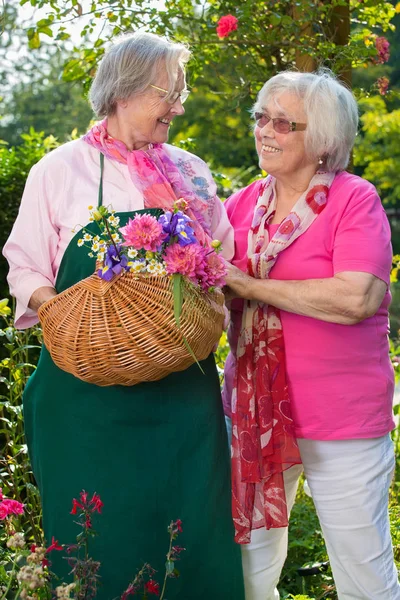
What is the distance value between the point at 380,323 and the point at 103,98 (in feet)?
3.71

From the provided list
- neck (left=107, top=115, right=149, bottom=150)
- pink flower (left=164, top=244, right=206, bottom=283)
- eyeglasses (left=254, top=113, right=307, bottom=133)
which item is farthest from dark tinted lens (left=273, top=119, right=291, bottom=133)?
pink flower (left=164, top=244, right=206, bottom=283)

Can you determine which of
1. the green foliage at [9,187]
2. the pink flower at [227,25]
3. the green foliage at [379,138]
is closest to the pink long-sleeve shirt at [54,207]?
the green foliage at [9,187]

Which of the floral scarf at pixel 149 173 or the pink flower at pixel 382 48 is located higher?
the pink flower at pixel 382 48

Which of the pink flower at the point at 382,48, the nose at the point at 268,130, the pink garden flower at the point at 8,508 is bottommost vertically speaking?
the pink garden flower at the point at 8,508

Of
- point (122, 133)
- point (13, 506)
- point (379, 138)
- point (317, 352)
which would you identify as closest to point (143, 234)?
point (122, 133)

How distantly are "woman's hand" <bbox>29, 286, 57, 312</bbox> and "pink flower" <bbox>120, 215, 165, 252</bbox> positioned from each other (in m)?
0.43

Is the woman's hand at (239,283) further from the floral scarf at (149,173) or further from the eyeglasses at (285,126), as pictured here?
the eyeglasses at (285,126)

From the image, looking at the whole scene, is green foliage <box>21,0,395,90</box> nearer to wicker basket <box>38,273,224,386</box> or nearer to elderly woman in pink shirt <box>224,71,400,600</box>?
elderly woman in pink shirt <box>224,71,400,600</box>

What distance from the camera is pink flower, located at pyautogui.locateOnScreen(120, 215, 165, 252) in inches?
88.8

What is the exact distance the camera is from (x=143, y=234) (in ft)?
7.41

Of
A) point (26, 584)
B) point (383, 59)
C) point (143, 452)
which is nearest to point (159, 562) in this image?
point (143, 452)

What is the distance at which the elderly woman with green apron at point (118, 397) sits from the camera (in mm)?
2635

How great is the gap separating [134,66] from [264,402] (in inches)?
43.9

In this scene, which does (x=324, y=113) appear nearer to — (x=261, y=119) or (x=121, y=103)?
(x=261, y=119)
